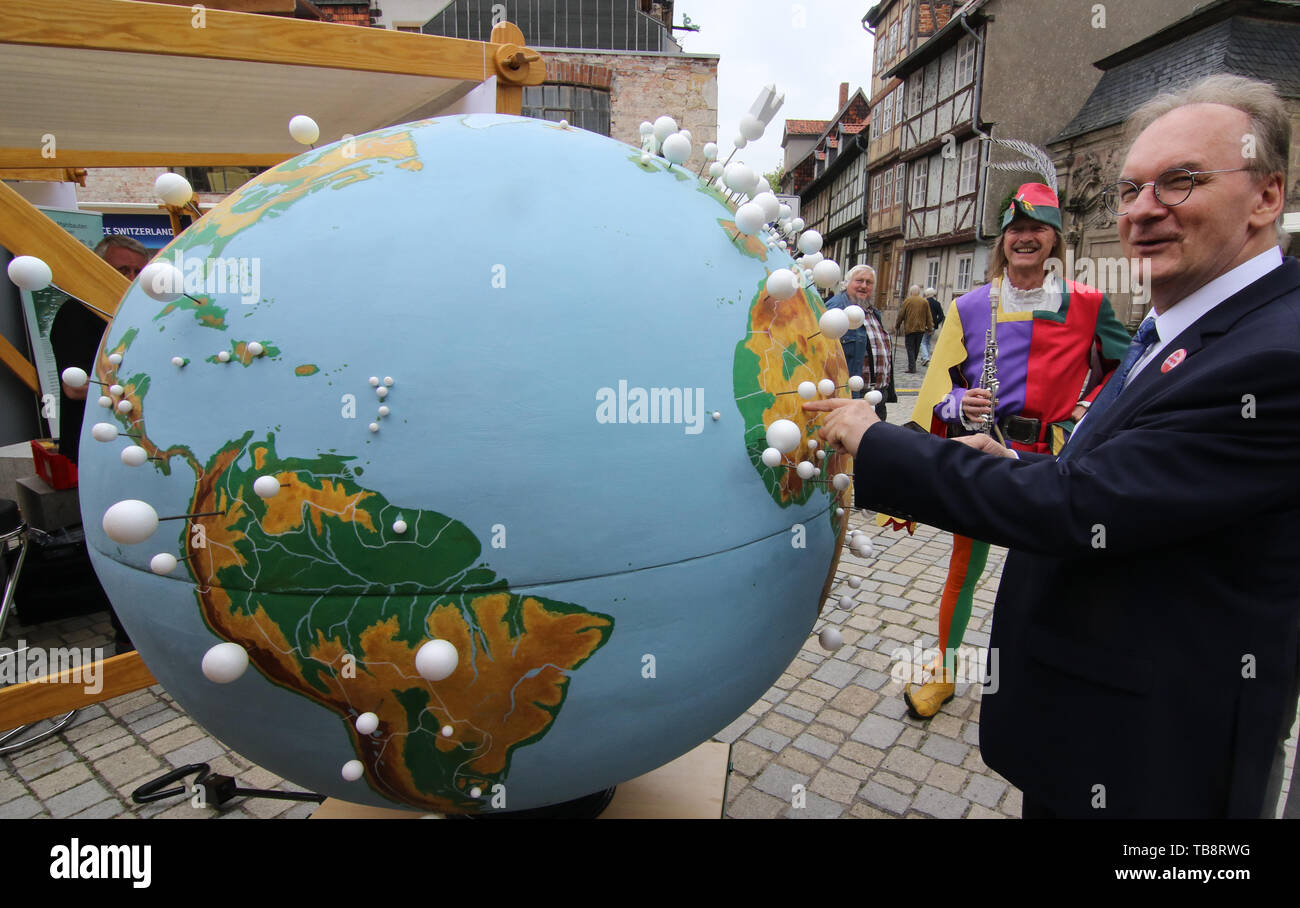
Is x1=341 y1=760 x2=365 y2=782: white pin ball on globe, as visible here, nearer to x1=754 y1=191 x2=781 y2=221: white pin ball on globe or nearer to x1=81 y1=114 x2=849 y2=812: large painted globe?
x1=81 y1=114 x2=849 y2=812: large painted globe

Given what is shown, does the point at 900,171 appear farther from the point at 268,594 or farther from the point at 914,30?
the point at 268,594

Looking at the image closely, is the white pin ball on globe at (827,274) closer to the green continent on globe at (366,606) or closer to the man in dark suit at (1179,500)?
the man in dark suit at (1179,500)

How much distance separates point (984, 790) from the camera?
9.72ft

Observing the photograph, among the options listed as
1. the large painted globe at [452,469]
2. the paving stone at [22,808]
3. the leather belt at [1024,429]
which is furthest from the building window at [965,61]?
the paving stone at [22,808]

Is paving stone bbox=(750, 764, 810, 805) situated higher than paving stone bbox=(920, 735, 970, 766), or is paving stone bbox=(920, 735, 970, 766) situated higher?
paving stone bbox=(920, 735, 970, 766)

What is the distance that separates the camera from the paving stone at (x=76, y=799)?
2.83 m

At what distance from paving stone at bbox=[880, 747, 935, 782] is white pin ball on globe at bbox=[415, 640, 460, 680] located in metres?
2.63

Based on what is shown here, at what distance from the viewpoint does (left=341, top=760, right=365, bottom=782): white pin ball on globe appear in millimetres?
1391

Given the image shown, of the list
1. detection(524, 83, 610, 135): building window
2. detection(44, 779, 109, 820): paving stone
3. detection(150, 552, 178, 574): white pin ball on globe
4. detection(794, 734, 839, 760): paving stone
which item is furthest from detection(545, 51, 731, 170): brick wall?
detection(150, 552, 178, 574): white pin ball on globe

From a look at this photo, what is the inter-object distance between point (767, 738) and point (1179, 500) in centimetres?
247

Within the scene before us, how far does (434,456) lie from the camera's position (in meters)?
1.24

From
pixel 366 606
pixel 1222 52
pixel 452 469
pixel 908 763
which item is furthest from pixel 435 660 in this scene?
pixel 1222 52

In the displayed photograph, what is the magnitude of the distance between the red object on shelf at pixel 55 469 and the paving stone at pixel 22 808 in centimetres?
264

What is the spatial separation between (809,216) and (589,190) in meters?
48.2
